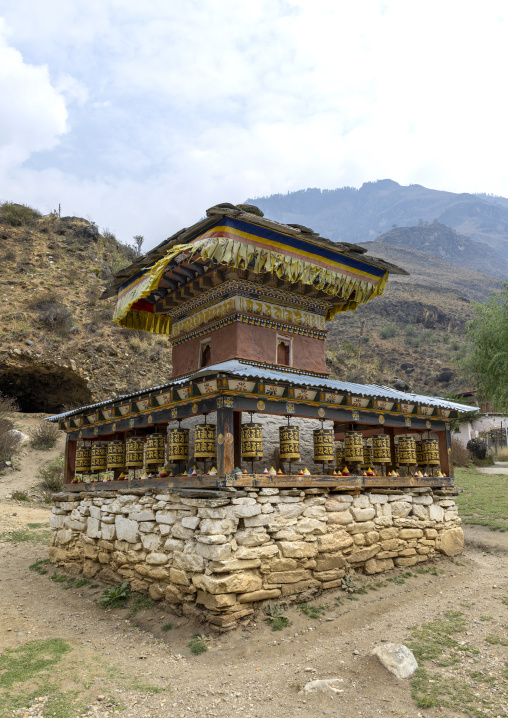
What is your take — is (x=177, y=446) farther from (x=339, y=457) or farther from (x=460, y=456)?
(x=460, y=456)

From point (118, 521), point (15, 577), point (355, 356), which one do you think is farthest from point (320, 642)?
point (355, 356)

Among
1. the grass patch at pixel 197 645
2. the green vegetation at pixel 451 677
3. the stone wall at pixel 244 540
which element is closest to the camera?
the green vegetation at pixel 451 677

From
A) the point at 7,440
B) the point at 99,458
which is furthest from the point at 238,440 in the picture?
the point at 7,440

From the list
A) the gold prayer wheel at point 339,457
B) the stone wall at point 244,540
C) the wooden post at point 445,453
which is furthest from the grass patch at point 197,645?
the wooden post at point 445,453

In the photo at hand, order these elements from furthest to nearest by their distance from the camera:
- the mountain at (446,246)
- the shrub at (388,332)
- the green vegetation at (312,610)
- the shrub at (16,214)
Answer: the mountain at (446,246) < the shrub at (388,332) < the shrub at (16,214) < the green vegetation at (312,610)

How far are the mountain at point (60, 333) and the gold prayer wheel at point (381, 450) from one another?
1643cm

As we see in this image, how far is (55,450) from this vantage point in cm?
1973

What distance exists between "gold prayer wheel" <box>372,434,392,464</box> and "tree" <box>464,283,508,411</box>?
5.73 metres

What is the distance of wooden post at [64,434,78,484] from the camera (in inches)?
421

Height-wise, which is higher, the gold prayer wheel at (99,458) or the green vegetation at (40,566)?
the gold prayer wheel at (99,458)

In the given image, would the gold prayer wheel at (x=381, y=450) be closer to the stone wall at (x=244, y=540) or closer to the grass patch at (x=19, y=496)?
the stone wall at (x=244, y=540)

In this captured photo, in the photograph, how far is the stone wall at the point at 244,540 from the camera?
241 inches

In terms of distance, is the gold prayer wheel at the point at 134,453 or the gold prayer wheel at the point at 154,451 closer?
the gold prayer wheel at the point at 154,451

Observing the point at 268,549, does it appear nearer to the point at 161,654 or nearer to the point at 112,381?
the point at 161,654
